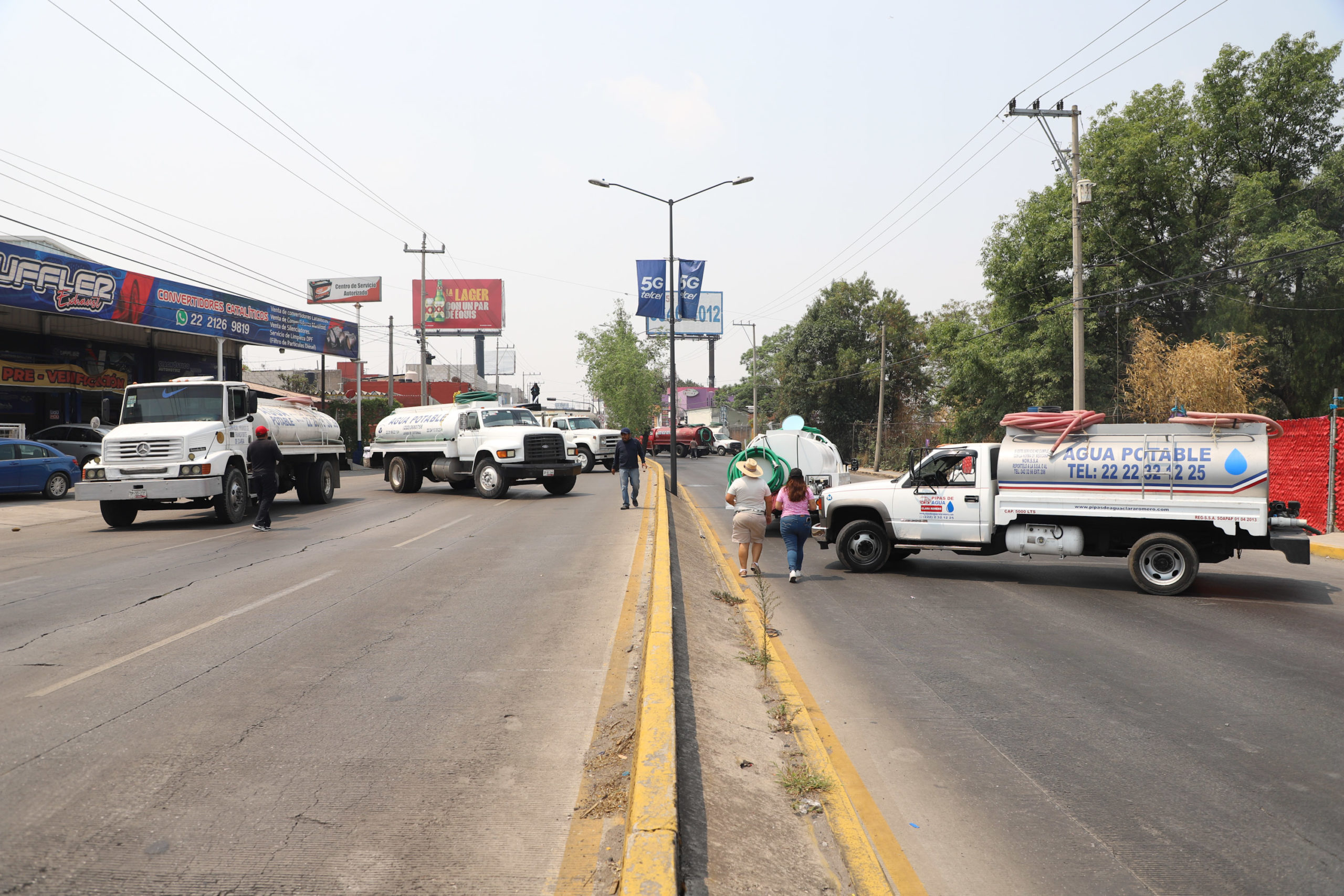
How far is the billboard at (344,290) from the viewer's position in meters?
56.7

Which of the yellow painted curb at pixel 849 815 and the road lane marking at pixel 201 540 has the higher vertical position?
the road lane marking at pixel 201 540

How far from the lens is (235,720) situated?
5.07 meters

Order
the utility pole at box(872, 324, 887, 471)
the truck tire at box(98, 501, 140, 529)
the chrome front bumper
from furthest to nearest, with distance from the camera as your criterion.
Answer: the utility pole at box(872, 324, 887, 471), the truck tire at box(98, 501, 140, 529), the chrome front bumper

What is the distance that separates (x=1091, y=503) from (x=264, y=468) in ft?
44.3

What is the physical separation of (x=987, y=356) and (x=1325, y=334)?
36.4 feet

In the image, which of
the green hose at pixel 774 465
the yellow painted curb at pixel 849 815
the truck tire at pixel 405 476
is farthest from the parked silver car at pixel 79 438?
the yellow painted curb at pixel 849 815

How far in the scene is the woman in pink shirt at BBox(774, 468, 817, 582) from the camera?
36.4 feet

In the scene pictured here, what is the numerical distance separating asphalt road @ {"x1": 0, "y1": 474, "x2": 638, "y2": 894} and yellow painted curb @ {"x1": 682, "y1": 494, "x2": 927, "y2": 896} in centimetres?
123

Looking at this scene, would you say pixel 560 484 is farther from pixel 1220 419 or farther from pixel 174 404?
pixel 1220 419

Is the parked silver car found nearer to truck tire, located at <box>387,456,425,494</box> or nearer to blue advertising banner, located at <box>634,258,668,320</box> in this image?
truck tire, located at <box>387,456,425,494</box>

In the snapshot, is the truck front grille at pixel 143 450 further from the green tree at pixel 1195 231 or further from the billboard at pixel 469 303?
the billboard at pixel 469 303

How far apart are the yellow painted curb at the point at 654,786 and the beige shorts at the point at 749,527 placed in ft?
13.8

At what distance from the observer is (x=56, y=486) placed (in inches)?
880

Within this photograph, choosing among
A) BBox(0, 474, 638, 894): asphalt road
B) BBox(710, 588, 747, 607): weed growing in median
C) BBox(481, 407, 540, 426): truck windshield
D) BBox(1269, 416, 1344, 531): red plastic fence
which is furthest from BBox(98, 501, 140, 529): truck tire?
BBox(1269, 416, 1344, 531): red plastic fence
